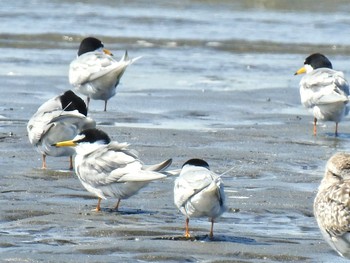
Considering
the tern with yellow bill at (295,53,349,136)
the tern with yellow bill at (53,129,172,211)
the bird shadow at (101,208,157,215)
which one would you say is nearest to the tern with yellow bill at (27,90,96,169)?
the tern with yellow bill at (53,129,172,211)

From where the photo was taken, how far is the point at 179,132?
40.3ft

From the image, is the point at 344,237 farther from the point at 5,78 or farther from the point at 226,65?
the point at 226,65

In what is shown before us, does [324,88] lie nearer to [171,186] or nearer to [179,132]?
[179,132]

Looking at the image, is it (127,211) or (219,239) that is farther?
(127,211)

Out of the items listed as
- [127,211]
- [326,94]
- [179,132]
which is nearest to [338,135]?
[326,94]

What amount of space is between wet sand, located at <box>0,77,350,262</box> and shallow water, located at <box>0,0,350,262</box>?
0.05 ft

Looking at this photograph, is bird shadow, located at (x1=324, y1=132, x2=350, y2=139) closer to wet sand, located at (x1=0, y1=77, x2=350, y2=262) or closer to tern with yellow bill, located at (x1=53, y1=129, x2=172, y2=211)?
wet sand, located at (x1=0, y1=77, x2=350, y2=262)

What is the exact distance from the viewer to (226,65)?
1934 cm

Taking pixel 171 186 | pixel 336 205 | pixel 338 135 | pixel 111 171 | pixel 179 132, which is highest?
pixel 336 205

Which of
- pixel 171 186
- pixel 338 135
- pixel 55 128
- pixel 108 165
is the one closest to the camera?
pixel 108 165

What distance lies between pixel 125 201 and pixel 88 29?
15.9m

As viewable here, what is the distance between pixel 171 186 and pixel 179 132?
8.77 feet

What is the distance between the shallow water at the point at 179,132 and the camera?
24.8 ft

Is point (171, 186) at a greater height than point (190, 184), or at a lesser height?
lesser
